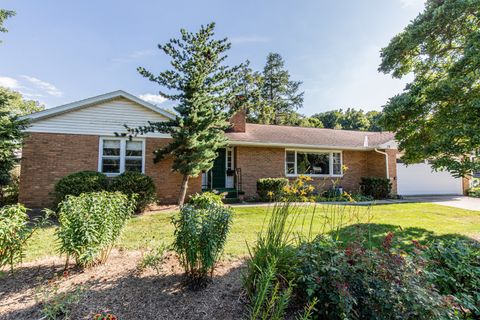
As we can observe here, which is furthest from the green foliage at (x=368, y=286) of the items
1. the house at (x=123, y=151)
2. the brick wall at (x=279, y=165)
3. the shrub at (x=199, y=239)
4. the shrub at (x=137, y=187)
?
the brick wall at (x=279, y=165)

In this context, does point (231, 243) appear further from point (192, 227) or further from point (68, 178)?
point (68, 178)

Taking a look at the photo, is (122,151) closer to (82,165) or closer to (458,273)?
→ (82,165)

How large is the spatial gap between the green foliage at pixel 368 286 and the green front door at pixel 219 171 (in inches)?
401

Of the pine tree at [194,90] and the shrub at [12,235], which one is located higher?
the pine tree at [194,90]

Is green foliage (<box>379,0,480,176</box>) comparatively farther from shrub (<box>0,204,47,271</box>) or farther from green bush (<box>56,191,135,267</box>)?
shrub (<box>0,204,47,271</box>)

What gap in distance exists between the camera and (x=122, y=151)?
33.1 ft

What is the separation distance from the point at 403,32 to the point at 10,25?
19.5 m

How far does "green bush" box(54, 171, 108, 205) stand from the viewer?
7758 mm

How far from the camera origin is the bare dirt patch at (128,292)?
2393 millimetres

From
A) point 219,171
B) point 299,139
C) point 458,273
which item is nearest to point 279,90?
point 299,139

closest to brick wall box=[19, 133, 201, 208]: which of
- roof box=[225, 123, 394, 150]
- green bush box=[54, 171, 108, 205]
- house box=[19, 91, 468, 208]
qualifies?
house box=[19, 91, 468, 208]

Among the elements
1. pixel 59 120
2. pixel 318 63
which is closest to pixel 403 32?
pixel 318 63

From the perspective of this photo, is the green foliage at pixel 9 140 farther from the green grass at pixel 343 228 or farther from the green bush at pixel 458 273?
the green bush at pixel 458 273

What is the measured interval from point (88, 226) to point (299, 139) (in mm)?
12476
